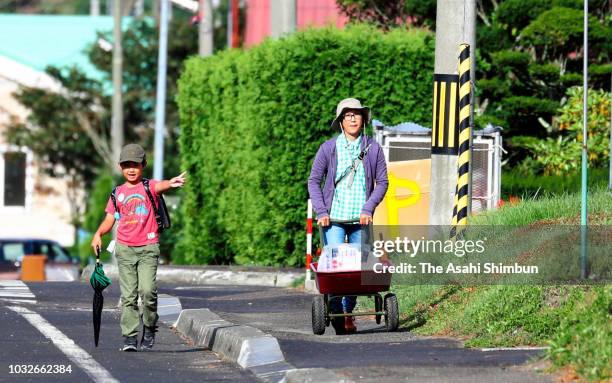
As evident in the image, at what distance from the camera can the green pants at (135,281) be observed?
A: 11.7 m

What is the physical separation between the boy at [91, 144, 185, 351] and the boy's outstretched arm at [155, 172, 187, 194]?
11 millimetres

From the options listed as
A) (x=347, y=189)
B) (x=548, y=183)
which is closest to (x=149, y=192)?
(x=347, y=189)

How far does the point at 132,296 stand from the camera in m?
11.8

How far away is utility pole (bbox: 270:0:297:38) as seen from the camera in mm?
24969

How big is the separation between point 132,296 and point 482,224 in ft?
15.0

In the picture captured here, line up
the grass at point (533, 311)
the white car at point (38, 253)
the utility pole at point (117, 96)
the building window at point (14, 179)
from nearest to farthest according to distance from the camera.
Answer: the grass at point (533, 311) → the white car at point (38, 253) → the utility pole at point (117, 96) → the building window at point (14, 179)

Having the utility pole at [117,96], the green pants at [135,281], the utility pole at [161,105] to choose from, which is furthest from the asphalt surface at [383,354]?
the utility pole at [117,96]

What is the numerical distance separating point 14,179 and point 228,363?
1377 inches

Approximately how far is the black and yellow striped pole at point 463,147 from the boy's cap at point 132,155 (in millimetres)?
4455

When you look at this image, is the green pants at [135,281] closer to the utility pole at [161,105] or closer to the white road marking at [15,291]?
the white road marking at [15,291]

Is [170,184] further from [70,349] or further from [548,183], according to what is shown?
[548,183]

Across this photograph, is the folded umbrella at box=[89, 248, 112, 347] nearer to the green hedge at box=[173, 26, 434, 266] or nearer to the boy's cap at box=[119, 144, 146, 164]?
the boy's cap at box=[119, 144, 146, 164]

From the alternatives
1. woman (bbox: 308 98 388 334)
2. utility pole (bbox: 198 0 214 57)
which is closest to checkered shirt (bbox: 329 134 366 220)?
woman (bbox: 308 98 388 334)

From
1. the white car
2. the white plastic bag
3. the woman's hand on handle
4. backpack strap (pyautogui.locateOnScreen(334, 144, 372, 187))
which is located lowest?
the white car
